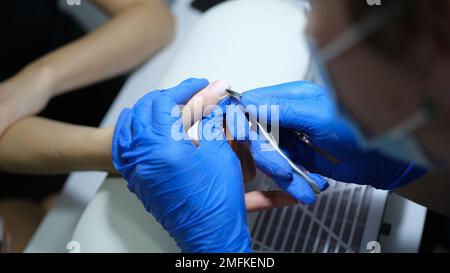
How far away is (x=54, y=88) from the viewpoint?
1089 millimetres

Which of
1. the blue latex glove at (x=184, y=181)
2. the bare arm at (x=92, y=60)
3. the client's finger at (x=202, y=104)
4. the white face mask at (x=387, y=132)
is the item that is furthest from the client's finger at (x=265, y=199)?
the bare arm at (x=92, y=60)

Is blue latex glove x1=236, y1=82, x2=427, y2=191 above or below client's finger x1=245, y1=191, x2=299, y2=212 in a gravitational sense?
above

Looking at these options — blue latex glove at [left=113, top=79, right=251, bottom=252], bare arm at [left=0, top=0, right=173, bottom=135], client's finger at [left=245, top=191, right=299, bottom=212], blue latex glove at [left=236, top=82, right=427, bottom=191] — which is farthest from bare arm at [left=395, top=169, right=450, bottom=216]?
bare arm at [left=0, top=0, right=173, bottom=135]

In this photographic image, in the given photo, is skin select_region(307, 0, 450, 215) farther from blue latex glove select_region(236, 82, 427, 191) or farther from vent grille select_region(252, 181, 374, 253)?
vent grille select_region(252, 181, 374, 253)

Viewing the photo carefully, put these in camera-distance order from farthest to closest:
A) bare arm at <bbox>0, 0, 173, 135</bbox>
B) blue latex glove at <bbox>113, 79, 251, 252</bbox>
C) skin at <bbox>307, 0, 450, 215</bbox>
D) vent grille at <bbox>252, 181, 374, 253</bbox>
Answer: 1. bare arm at <bbox>0, 0, 173, 135</bbox>
2. vent grille at <bbox>252, 181, 374, 253</bbox>
3. blue latex glove at <bbox>113, 79, 251, 252</bbox>
4. skin at <bbox>307, 0, 450, 215</bbox>

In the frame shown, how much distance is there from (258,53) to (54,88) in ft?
1.73

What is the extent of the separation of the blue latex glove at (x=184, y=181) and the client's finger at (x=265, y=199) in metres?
0.06

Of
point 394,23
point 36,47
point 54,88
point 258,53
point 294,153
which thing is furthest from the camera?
point 36,47

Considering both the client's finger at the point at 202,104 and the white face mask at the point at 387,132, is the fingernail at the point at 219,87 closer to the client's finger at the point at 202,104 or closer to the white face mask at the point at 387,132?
the client's finger at the point at 202,104

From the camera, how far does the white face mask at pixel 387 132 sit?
386 millimetres

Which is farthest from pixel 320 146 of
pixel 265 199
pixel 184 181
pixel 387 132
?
pixel 387 132

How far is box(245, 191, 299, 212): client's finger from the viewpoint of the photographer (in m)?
0.83

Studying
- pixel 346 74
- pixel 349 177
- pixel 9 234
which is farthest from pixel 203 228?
pixel 9 234

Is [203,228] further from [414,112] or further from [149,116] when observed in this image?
[414,112]
